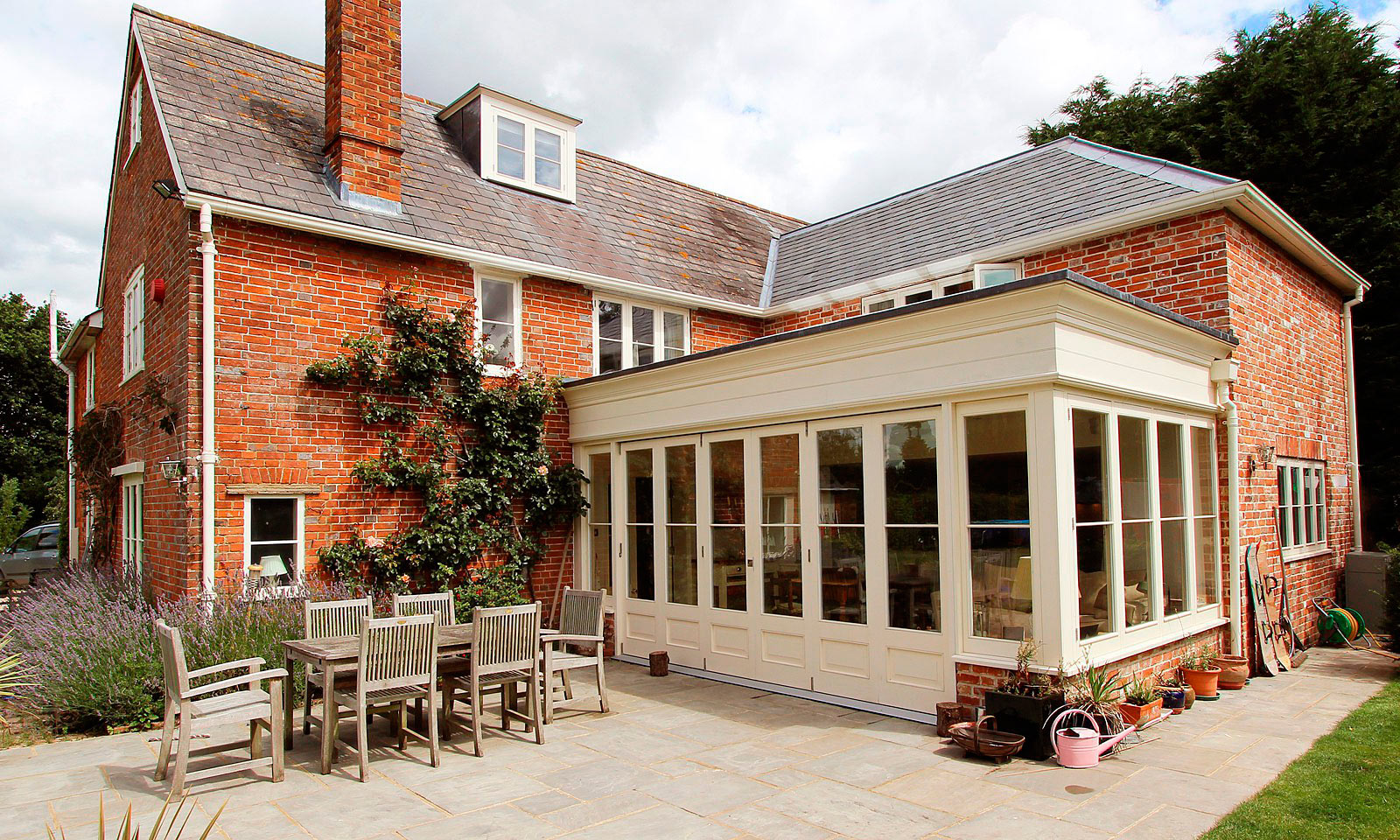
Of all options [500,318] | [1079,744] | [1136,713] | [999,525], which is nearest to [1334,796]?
[1079,744]

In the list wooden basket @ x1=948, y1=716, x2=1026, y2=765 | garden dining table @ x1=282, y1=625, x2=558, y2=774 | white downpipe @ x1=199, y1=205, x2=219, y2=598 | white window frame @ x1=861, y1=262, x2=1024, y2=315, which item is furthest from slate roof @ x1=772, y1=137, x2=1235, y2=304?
white downpipe @ x1=199, y1=205, x2=219, y2=598

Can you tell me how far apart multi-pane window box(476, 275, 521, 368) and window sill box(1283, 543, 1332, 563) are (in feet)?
31.0

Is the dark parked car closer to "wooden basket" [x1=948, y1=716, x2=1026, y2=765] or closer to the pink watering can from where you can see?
"wooden basket" [x1=948, y1=716, x2=1026, y2=765]

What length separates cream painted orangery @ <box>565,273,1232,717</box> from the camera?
255 inches

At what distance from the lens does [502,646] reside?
264 inches

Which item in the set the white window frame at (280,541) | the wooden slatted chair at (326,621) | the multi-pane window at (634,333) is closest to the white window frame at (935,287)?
the multi-pane window at (634,333)

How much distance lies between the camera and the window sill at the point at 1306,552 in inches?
389

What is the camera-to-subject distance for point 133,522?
1098 centimetres

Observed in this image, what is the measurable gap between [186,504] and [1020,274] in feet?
31.4

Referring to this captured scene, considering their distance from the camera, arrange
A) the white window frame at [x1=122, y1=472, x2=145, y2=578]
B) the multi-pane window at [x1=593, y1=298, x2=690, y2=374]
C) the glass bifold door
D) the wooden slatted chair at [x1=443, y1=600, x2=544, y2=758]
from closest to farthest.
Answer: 1. the wooden slatted chair at [x1=443, y1=600, x2=544, y2=758]
2. the glass bifold door
3. the white window frame at [x1=122, y1=472, x2=145, y2=578]
4. the multi-pane window at [x1=593, y1=298, x2=690, y2=374]

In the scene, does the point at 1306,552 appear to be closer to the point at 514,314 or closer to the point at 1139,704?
the point at 1139,704

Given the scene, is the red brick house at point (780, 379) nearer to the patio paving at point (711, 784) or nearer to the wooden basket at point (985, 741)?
the wooden basket at point (985, 741)

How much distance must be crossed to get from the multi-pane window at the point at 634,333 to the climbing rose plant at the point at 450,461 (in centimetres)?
134

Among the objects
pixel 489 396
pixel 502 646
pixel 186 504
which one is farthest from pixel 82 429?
pixel 502 646
